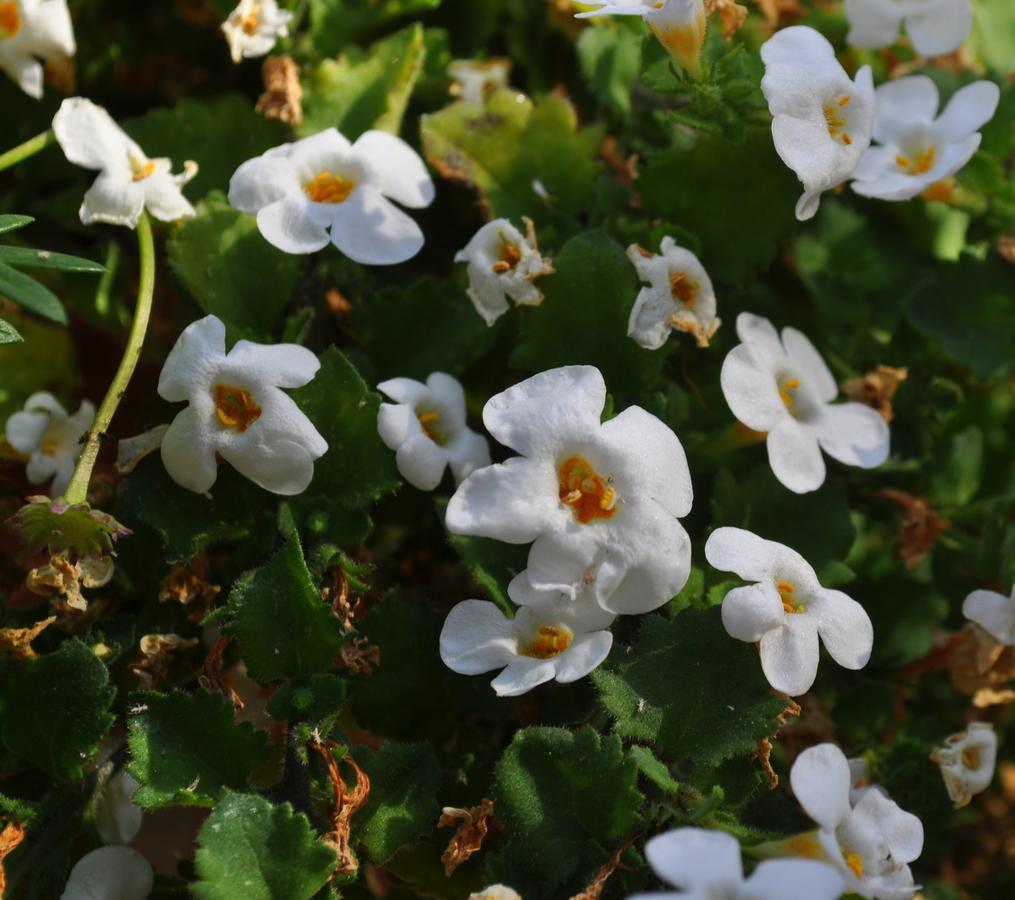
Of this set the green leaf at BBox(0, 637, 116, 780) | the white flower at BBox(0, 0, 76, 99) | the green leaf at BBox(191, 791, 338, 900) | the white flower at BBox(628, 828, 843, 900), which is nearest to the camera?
the white flower at BBox(628, 828, 843, 900)

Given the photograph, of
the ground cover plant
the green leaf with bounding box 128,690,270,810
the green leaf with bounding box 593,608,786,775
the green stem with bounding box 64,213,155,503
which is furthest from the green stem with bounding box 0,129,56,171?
the green leaf with bounding box 593,608,786,775

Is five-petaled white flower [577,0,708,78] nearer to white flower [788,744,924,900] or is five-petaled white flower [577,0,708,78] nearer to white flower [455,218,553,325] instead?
white flower [455,218,553,325]

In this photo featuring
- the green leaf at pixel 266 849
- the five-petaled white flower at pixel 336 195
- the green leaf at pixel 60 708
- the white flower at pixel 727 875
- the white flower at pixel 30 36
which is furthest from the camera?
the white flower at pixel 30 36

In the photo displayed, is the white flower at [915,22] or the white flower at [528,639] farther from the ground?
the white flower at [915,22]

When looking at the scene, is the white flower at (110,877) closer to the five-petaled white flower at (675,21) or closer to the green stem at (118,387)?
the green stem at (118,387)

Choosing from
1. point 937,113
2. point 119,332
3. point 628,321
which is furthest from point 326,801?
point 937,113

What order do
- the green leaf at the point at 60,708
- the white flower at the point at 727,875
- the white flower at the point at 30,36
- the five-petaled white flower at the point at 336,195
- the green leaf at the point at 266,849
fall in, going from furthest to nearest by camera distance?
the white flower at the point at 30,36 → the five-petaled white flower at the point at 336,195 → the green leaf at the point at 60,708 → the green leaf at the point at 266,849 → the white flower at the point at 727,875

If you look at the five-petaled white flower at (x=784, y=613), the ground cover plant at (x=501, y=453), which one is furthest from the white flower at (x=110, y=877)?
the five-petaled white flower at (x=784, y=613)
